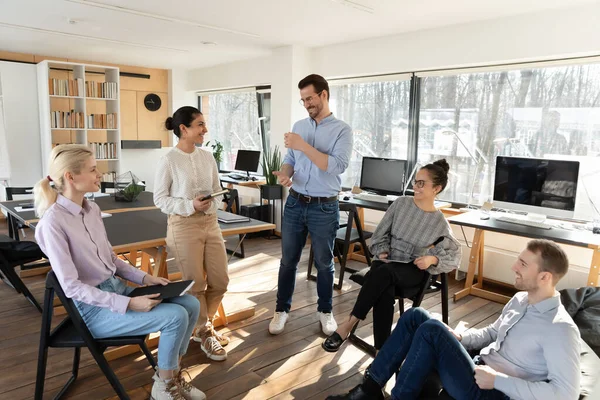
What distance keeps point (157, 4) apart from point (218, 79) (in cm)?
352

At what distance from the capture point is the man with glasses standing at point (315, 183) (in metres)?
2.73

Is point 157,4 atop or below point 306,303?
atop

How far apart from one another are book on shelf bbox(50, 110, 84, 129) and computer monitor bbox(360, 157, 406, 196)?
4417 mm

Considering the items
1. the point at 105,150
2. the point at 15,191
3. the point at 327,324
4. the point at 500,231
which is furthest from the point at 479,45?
the point at 105,150

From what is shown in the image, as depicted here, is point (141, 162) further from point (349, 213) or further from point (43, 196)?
point (43, 196)

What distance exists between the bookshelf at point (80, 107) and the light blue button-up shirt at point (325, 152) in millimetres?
4879

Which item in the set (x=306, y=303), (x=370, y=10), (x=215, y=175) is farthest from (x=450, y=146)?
(x=215, y=175)

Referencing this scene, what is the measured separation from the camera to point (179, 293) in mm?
2084

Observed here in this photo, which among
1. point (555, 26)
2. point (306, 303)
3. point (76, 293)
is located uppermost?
point (555, 26)

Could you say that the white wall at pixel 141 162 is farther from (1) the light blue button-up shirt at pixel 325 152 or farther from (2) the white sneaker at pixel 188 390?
(2) the white sneaker at pixel 188 390

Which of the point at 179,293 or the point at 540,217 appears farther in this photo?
the point at 540,217

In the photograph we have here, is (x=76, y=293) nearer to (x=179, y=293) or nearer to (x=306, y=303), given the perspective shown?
(x=179, y=293)

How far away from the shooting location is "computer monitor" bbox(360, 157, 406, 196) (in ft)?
15.0

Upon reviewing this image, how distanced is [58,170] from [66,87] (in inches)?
210
